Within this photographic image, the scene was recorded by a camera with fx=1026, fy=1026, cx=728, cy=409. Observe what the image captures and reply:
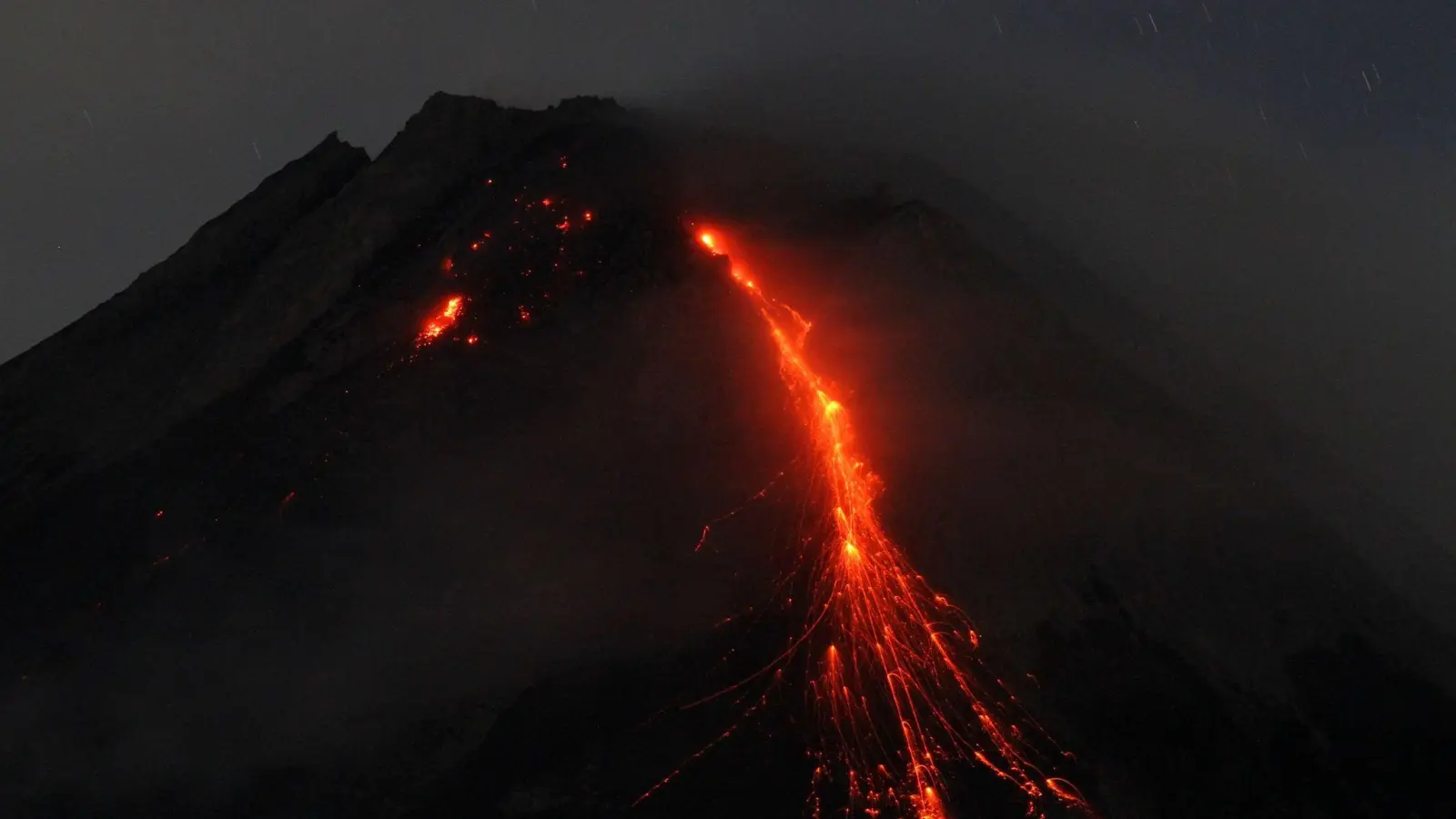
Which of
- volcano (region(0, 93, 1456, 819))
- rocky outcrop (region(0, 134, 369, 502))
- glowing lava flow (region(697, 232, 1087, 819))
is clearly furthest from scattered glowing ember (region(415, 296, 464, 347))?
glowing lava flow (region(697, 232, 1087, 819))

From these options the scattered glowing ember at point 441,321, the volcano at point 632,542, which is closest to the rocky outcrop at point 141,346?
the volcano at point 632,542

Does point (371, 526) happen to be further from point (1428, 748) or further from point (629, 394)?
point (1428, 748)

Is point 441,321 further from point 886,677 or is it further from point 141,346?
point 886,677

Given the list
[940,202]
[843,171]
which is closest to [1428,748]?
[940,202]

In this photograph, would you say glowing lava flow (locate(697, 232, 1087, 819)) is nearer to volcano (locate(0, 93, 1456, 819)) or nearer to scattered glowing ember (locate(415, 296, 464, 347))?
volcano (locate(0, 93, 1456, 819))

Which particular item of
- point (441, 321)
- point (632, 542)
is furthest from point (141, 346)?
point (632, 542)

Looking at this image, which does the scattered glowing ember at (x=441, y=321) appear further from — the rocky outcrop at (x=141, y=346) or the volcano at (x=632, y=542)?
the rocky outcrop at (x=141, y=346)
